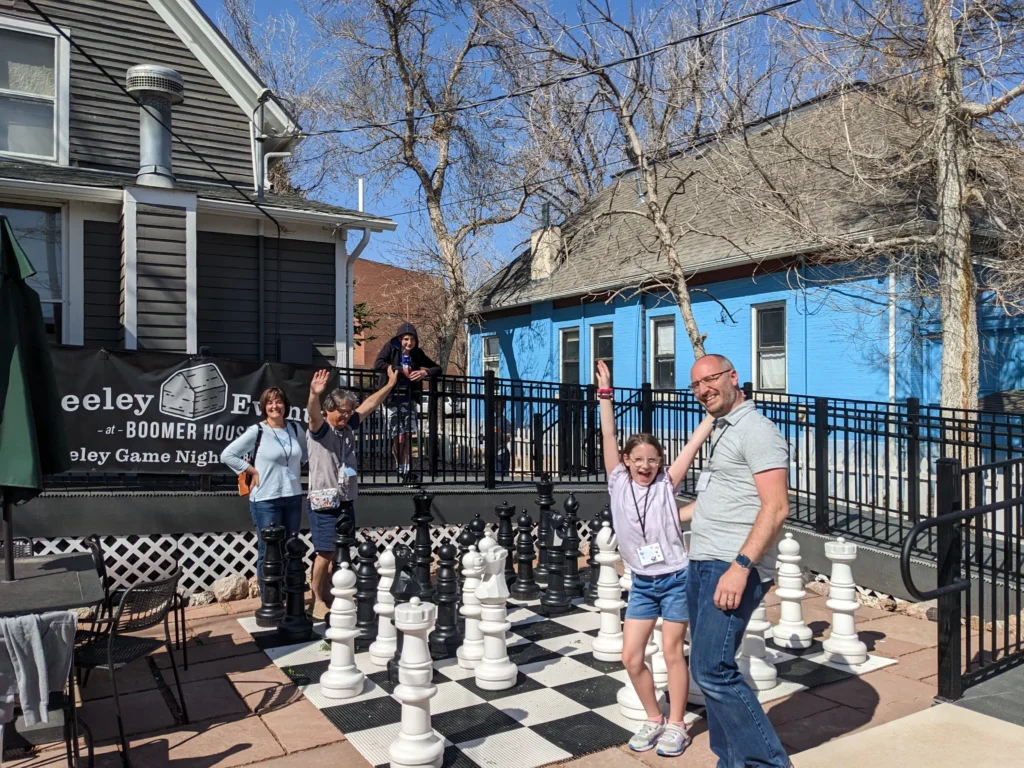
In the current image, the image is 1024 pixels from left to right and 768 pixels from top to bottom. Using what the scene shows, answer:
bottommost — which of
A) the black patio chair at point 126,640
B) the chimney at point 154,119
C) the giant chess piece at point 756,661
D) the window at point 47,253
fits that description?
the giant chess piece at point 756,661

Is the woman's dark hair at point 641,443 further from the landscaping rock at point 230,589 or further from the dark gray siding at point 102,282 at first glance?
the dark gray siding at point 102,282

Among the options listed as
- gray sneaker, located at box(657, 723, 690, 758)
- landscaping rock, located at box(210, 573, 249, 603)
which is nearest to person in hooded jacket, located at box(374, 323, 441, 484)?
landscaping rock, located at box(210, 573, 249, 603)

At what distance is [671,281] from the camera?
1563cm

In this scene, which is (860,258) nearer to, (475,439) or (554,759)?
(475,439)

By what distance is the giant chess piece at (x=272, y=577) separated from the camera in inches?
242

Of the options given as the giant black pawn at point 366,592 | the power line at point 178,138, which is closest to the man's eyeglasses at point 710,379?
the giant black pawn at point 366,592

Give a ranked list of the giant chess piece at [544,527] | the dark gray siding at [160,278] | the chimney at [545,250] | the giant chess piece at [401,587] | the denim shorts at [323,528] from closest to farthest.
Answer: the giant chess piece at [401,587] < the denim shorts at [323,528] < the giant chess piece at [544,527] < the dark gray siding at [160,278] < the chimney at [545,250]

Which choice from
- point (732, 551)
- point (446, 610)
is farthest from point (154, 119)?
point (732, 551)

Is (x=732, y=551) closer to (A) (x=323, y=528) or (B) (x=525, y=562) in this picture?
(B) (x=525, y=562)

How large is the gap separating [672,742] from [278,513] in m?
3.71

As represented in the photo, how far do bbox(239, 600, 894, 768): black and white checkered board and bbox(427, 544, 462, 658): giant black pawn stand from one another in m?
0.12

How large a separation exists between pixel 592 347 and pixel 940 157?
9174mm

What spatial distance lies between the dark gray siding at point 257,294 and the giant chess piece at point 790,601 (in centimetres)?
836

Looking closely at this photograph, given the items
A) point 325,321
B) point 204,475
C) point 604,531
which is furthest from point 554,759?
point 325,321
